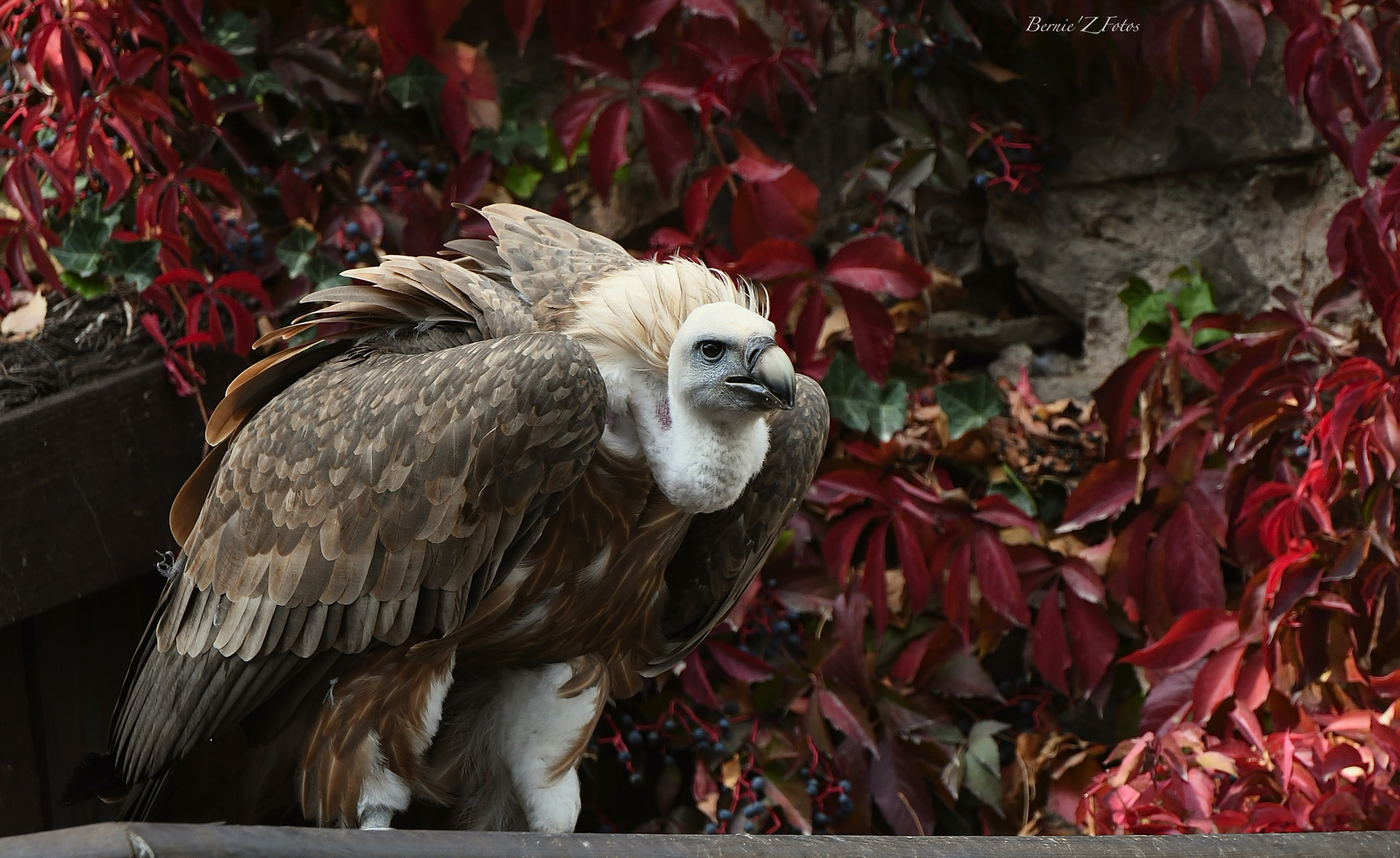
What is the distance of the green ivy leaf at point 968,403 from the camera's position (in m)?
3.02

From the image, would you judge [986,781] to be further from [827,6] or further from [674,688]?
[827,6]

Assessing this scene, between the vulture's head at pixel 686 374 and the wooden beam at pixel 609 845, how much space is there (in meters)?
0.52

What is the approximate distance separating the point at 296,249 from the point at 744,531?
47.9 inches

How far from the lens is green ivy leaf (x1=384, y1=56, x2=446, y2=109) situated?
295 centimetres

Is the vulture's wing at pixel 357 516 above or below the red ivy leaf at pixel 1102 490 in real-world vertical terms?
above

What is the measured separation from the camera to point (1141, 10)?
2.92 metres

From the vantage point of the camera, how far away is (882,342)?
2.81 meters

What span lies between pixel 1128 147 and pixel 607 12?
125cm

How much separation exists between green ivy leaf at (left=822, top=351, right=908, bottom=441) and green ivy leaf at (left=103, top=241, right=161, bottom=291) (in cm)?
139

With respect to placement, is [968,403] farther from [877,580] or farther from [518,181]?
[518,181]

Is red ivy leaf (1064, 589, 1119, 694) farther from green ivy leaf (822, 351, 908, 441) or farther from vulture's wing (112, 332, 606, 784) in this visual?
vulture's wing (112, 332, 606, 784)

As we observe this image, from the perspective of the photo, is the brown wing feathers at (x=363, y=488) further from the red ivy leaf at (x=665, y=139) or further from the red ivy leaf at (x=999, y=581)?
the red ivy leaf at (x=999, y=581)

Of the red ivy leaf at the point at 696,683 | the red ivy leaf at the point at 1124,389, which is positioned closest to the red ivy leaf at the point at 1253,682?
the red ivy leaf at the point at 1124,389

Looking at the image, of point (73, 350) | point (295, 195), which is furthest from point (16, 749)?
point (295, 195)
